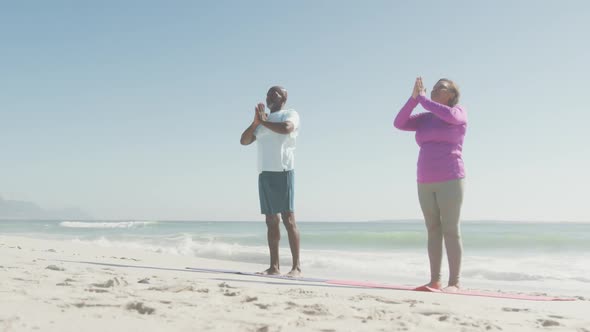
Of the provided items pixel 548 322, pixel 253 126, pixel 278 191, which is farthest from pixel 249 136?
pixel 548 322

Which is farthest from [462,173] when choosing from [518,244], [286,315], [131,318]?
[518,244]

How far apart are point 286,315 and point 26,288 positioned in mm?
1433

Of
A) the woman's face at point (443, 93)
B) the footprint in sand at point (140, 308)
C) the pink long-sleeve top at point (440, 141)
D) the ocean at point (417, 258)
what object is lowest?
the ocean at point (417, 258)

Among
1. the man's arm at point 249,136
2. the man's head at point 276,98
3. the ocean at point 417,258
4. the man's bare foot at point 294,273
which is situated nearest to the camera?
the man's bare foot at point 294,273

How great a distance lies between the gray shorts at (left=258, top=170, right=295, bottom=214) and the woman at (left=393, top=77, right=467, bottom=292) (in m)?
1.10

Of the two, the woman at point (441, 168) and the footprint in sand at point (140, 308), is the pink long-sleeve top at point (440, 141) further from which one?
the footprint in sand at point (140, 308)

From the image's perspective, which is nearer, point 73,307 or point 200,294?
point 73,307

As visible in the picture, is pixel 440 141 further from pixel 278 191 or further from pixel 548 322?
pixel 548 322

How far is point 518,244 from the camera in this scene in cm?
1352

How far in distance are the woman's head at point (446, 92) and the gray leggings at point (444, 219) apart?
0.59 m

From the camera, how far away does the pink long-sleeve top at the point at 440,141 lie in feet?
11.1

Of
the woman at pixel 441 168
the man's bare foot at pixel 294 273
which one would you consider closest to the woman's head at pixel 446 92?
the woman at pixel 441 168

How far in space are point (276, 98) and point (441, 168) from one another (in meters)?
1.69

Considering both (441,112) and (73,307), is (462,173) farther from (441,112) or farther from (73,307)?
(73,307)
